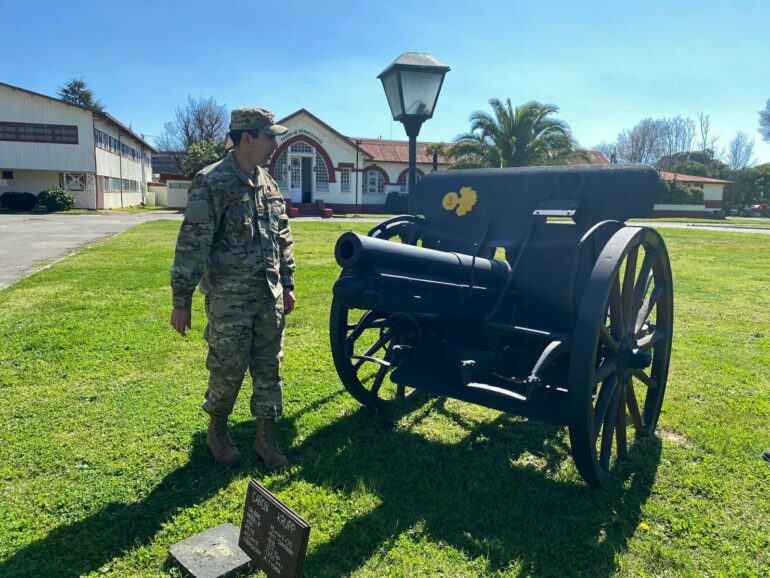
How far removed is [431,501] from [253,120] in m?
2.26

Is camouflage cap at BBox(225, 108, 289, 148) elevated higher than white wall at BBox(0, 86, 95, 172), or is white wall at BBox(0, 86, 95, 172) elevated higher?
white wall at BBox(0, 86, 95, 172)

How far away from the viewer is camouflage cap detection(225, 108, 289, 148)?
124 inches

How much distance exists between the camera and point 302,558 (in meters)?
2.15

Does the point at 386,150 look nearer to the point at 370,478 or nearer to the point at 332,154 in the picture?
the point at 332,154

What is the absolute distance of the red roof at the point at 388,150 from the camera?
131ft

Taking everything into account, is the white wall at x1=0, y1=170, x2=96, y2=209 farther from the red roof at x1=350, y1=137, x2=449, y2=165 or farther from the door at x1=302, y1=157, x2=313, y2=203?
the red roof at x1=350, y1=137, x2=449, y2=165

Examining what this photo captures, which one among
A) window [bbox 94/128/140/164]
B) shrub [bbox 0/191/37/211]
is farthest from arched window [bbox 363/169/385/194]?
shrub [bbox 0/191/37/211]

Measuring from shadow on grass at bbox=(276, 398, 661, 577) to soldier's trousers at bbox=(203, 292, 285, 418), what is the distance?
50cm

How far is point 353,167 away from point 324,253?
2493 centimetres

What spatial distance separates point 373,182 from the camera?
132ft

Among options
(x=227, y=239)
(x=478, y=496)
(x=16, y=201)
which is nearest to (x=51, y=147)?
(x=16, y=201)

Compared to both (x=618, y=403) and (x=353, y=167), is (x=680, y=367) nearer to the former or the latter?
(x=618, y=403)

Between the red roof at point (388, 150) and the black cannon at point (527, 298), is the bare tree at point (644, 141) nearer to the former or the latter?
the red roof at point (388, 150)

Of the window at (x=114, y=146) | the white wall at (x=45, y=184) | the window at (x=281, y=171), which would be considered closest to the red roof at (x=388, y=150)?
the window at (x=281, y=171)
